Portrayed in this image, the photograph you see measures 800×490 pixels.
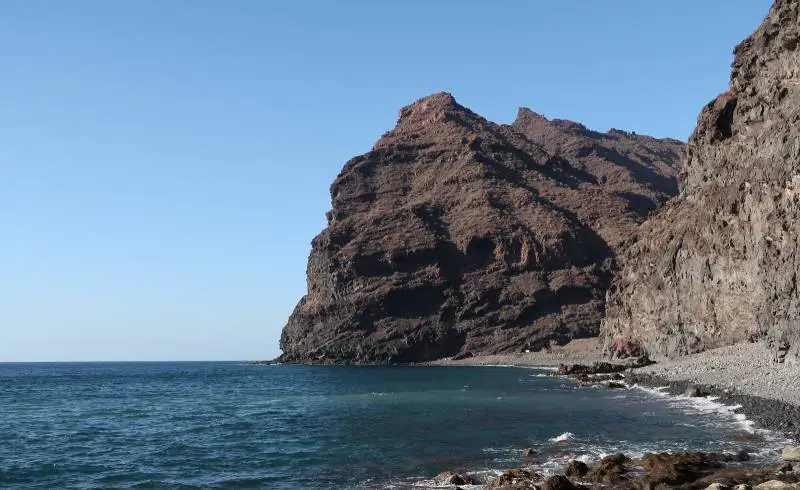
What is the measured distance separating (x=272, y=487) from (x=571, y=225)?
129870 mm

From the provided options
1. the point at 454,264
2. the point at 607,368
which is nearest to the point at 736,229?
the point at 607,368

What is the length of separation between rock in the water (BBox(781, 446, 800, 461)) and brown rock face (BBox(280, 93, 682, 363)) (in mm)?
106591

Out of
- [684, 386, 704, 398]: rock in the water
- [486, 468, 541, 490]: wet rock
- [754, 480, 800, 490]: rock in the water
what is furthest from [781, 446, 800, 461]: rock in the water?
[684, 386, 704, 398]: rock in the water

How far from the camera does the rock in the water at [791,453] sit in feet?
74.7

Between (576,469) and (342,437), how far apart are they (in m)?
16.0

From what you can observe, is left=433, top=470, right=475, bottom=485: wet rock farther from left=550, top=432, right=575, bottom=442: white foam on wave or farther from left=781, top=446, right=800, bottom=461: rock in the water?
left=781, top=446, right=800, bottom=461: rock in the water

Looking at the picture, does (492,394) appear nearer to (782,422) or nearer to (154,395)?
(782,422)

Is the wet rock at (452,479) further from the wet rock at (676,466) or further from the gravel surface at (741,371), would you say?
the gravel surface at (741,371)

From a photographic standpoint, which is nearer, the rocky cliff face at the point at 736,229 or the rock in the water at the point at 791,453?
the rock in the water at the point at 791,453

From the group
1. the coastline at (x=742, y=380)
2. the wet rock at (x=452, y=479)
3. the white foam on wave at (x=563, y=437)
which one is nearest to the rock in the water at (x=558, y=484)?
the wet rock at (x=452, y=479)

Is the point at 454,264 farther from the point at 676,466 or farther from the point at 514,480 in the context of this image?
the point at 514,480

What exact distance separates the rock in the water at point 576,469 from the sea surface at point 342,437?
1.61 m

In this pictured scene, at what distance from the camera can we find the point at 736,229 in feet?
205

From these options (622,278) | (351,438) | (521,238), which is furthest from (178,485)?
(521,238)
